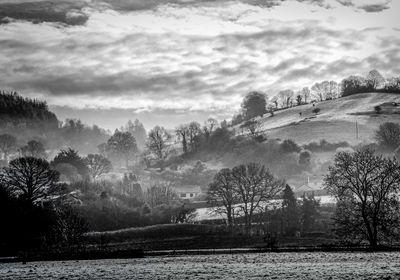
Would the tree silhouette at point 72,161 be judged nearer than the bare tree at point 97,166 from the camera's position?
Yes

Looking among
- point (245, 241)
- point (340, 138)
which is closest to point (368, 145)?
point (340, 138)

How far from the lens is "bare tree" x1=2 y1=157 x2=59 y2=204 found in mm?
93000

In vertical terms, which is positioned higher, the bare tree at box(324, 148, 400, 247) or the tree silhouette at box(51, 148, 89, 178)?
the tree silhouette at box(51, 148, 89, 178)

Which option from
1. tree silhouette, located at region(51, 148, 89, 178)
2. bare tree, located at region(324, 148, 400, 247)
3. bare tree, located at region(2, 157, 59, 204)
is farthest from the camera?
tree silhouette, located at region(51, 148, 89, 178)

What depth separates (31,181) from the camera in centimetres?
9781

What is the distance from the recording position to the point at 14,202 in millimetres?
79188

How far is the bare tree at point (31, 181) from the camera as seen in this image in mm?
93000

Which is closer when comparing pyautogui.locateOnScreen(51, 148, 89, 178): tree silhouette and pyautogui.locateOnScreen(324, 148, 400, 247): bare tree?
pyautogui.locateOnScreen(324, 148, 400, 247): bare tree

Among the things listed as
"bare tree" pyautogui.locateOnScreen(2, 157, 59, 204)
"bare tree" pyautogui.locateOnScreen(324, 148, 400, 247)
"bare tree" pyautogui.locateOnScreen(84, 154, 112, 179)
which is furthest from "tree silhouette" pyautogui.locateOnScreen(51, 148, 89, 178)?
"bare tree" pyautogui.locateOnScreen(324, 148, 400, 247)

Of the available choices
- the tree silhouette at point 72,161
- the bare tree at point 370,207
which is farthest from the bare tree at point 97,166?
the bare tree at point 370,207

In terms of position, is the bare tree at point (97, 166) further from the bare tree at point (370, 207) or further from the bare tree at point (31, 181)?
the bare tree at point (370, 207)

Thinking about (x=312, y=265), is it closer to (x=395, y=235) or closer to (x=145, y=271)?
(x=145, y=271)

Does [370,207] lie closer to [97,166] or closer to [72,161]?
[72,161]

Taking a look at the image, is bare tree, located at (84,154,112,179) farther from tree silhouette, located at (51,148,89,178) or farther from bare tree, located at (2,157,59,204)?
bare tree, located at (2,157,59,204)
